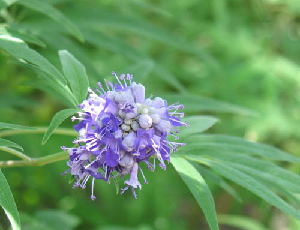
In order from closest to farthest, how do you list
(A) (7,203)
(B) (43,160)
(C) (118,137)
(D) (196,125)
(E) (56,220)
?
1. (A) (7,203)
2. (C) (118,137)
3. (B) (43,160)
4. (D) (196,125)
5. (E) (56,220)

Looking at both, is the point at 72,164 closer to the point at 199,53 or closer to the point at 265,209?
the point at 199,53

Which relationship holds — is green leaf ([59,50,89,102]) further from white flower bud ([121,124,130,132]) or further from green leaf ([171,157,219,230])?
green leaf ([171,157,219,230])

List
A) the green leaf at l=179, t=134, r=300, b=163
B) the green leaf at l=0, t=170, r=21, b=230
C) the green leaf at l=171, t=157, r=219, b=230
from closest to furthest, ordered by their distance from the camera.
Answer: the green leaf at l=0, t=170, r=21, b=230
the green leaf at l=171, t=157, r=219, b=230
the green leaf at l=179, t=134, r=300, b=163

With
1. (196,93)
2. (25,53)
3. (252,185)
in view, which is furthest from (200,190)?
(196,93)

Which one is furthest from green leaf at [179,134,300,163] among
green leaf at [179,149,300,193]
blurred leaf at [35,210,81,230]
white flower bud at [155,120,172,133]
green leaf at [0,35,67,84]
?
blurred leaf at [35,210,81,230]

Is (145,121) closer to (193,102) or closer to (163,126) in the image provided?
(163,126)

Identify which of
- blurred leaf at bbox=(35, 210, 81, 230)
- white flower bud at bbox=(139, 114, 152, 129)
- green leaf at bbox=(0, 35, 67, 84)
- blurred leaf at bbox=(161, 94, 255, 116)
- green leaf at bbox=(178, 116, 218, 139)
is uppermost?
blurred leaf at bbox=(161, 94, 255, 116)

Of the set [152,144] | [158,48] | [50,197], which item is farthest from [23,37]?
[158,48]
